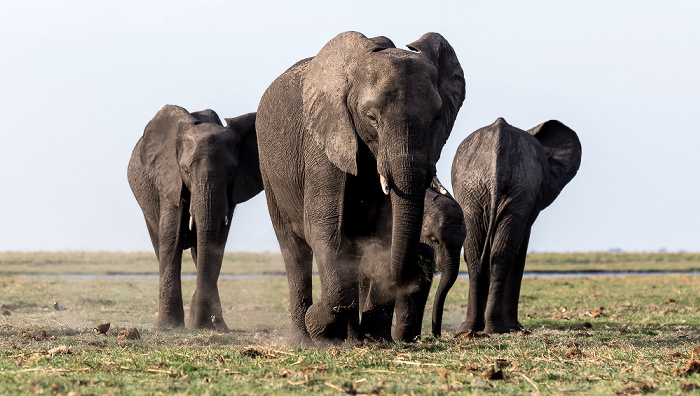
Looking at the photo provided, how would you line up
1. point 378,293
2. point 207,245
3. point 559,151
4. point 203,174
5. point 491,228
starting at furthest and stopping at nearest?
point 559,151, point 203,174, point 207,245, point 491,228, point 378,293

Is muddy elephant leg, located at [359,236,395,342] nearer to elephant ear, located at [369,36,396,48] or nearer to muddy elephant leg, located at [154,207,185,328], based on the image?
elephant ear, located at [369,36,396,48]

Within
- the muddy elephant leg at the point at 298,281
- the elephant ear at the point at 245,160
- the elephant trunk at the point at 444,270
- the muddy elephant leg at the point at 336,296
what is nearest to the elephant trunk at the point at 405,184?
the muddy elephant leg at the point at 336,296

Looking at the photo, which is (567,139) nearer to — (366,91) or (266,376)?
(366,91)

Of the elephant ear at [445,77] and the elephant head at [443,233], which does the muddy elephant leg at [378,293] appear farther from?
the elephant head at [443,233]

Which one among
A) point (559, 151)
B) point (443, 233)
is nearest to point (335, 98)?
point (443, 233)

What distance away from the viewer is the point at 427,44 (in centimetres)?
1073

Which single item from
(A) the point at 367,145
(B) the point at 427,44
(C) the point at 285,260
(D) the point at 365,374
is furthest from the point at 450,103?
(D) the point at 365,374

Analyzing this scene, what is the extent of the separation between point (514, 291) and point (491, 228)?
1.28m

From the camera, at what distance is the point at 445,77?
36.0 ft

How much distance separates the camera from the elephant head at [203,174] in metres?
16.6

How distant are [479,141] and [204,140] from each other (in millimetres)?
4743

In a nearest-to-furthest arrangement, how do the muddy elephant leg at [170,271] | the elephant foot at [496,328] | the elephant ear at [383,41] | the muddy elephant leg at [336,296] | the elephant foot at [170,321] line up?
the muddy elephant leg at [336,296], the elephant ear at [383,41], the elephant foot at [496,328], the elephant foot at [170,321], the muddy elephant leg at [170,271]

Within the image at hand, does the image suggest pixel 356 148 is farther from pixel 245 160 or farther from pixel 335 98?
pixel 245 160

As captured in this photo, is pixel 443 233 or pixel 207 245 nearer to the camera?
pixel 443 233
